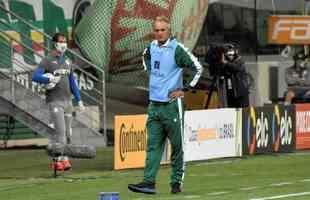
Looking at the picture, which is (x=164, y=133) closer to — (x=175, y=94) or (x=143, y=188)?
(x=175, y=94)

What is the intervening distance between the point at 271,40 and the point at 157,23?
50.2 ft

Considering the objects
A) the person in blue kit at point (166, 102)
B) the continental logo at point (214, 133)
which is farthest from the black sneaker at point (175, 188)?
the continental logo at point (214, 133)

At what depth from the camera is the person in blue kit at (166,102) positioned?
13.8 meters

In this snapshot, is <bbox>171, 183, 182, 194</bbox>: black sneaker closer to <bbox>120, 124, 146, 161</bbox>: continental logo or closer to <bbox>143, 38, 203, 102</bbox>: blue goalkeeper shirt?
<bbox>143, 38, 203, 102</bbox>: blue goalkeeper shirt

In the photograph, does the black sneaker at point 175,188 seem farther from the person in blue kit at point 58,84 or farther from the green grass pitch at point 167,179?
the person in blue kit at point 58,84


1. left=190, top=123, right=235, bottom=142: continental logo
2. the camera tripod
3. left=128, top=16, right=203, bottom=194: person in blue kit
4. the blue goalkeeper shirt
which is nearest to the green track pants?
left=128, top=16, right=203, bottom=194: person in blue kit

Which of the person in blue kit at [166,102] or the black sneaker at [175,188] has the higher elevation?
the person in blue kit at [166,102]

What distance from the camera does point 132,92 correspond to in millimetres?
26016

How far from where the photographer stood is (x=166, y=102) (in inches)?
544

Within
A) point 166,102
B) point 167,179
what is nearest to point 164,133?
point 166,102

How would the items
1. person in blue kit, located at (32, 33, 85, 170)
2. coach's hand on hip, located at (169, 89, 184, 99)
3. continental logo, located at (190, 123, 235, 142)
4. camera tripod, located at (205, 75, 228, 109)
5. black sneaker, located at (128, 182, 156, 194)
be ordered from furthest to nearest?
camera tripod, located at (205, 75, 228, 109)
continental logo, located at (190, 123, 235, 142)
person in blue kit, located at (32, 33, 85, 170)
coach's hand on hip, located at (169, 89, 184, 99)
black sneaker, located at (128, 182, 156, 194)

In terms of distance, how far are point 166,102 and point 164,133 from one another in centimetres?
42

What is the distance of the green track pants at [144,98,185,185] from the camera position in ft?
45.2

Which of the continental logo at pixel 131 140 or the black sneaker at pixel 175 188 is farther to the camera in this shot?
the continental logo at pixel 131 140
